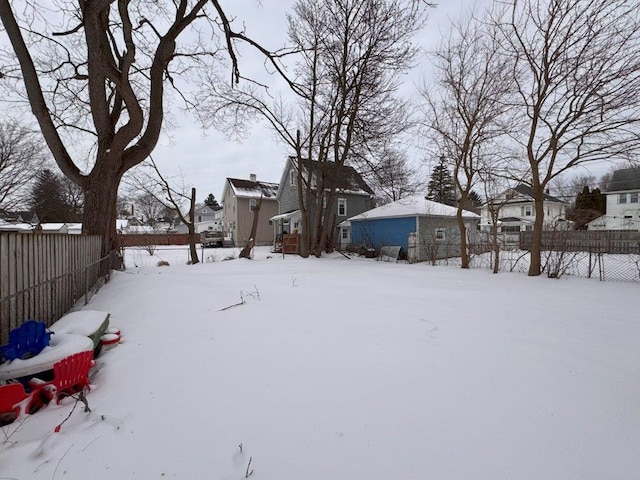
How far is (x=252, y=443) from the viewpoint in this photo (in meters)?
1.98

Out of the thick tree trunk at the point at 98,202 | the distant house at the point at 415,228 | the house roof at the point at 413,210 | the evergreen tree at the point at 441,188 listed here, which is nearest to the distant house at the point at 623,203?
the evergreen tree at the point at 441,188

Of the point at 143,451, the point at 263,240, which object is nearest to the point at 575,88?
the point at 143,451

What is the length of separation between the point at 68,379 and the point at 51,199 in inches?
1586

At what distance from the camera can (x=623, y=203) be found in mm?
28094

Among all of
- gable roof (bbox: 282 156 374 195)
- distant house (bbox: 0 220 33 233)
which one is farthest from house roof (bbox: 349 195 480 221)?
distant house (bbox: 0 220 33 233)

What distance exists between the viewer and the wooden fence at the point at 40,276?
119 inches

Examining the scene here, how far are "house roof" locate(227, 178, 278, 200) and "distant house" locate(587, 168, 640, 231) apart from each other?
98.6ft

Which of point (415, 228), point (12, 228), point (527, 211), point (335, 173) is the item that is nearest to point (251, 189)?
point (335, 173)

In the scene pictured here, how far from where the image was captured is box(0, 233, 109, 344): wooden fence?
9.94ft

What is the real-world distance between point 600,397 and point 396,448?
1.97 m

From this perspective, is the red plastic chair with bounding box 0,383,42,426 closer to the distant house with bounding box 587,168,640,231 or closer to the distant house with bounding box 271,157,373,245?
the distant house with bounding box 271,157,373,245

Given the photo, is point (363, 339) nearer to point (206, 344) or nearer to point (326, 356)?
point (326, 356)

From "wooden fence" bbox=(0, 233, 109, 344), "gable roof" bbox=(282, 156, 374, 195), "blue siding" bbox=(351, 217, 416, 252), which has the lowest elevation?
"wooden fence" bbox=(0, 233, 109, 344)

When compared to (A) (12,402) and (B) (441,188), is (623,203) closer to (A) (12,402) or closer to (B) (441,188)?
(B) (441,188)
